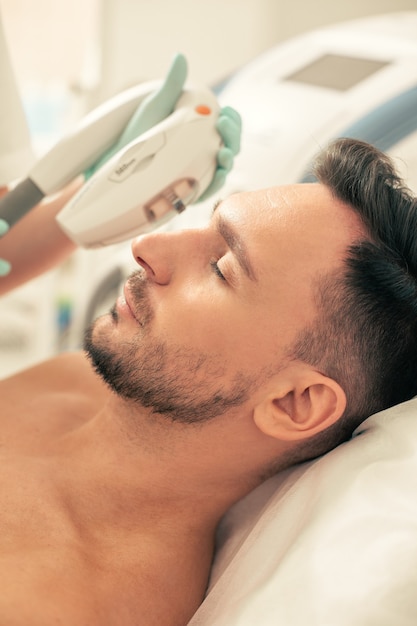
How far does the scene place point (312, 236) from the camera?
1066 millimetres

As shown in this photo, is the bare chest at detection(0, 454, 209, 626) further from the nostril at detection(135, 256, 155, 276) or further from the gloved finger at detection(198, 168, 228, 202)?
the gloved finger at detection(198, 168, 228, 202)

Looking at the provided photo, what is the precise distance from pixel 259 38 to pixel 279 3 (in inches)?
4.7

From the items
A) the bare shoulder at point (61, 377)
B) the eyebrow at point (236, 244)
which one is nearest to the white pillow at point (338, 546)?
the eyebrow at point (236, 244)

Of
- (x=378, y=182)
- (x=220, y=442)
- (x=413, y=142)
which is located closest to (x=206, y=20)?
(x=413, y=142)

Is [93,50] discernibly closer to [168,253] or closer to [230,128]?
[230,128]

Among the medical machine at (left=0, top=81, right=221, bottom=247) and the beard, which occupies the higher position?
the medical machine at (left=0, top=81, right=221, bottom=247)

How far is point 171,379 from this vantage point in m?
1.07

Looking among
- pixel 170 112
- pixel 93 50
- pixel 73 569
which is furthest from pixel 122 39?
pixel 73 569

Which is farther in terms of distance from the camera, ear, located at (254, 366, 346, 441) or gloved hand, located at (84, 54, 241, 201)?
gloved hand, located at (84, 54, 241, 201)

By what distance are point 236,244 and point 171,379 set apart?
21cm

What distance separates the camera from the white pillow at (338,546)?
0.83m

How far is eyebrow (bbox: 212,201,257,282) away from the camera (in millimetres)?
1066

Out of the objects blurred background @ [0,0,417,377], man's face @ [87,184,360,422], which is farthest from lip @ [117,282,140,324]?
blurred background @ [0,0,417,377]

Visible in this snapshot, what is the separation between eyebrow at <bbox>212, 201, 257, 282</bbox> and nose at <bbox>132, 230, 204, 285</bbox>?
4 centimetres
